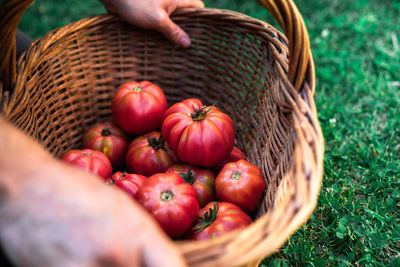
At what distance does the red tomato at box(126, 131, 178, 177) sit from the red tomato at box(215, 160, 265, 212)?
0.25m

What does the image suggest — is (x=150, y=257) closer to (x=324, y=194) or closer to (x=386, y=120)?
(x=324, y=194)

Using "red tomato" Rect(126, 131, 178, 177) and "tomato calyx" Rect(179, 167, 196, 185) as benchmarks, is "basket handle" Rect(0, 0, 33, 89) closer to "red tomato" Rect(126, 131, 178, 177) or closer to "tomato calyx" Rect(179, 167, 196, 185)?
"red tomato" Rect(126, 131, 178, 177)

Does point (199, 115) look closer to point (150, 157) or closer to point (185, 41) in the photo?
point (150, 157)

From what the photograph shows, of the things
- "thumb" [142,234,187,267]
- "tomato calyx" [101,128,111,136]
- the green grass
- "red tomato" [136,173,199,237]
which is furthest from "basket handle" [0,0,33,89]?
the green grass

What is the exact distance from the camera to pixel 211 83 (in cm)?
171

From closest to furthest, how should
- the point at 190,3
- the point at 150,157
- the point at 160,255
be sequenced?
1. the point at 160,255
2. the point at 150,157
3. the point at 190,3

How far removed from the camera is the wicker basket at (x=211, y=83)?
2.91 ft

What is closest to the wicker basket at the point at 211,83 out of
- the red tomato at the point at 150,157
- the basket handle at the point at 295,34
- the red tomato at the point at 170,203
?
the basket handle at the point at 295,34

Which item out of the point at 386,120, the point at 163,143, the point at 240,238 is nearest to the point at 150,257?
the point at 240,238

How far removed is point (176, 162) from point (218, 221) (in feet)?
1.24

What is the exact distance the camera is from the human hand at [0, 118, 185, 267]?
2.18 feet

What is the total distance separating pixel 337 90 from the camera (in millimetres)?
2166

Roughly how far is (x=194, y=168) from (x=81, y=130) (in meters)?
0.61

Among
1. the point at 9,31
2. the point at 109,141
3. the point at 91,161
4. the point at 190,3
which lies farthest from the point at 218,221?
the point at 190,3
